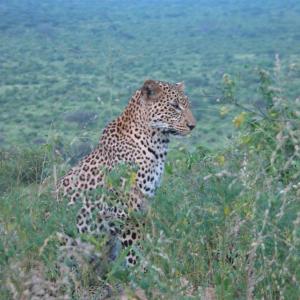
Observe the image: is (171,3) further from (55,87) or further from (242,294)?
(242,294)

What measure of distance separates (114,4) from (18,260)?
62.3 m

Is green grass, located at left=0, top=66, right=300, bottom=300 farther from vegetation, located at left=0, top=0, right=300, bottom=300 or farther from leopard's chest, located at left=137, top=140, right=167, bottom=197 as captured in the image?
leopard's chest, located at left=137, top=140, right=167, bottom=197

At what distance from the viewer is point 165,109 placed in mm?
6254

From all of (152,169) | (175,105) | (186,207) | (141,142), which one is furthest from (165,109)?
(186,207)

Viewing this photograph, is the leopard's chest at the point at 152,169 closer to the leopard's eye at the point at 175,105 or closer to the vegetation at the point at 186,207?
the vegetation at the point at 186,207

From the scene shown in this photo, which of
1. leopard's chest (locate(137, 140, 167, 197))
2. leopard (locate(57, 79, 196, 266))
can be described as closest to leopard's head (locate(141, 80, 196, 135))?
leopard (locate(57, 79, 196, 266))

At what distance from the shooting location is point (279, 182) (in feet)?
14.4

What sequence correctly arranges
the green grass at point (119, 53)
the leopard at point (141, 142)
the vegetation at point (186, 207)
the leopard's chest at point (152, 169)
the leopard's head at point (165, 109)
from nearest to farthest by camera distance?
the vegetation at point (186, 207) < the leopard at point (141, 142) < the leopard's chest at point (152, 169) < the leopard's head at point (165, 109) < the green grass at point (119, 53)

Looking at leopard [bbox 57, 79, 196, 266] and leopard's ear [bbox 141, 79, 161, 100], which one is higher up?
leopard's ear [bbox 141, 79, 161, 100]

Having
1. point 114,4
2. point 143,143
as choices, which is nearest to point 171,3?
point 114,4

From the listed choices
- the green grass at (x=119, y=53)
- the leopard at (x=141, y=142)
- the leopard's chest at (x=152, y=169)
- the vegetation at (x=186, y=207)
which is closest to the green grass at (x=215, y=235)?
the vegetation at (x=186, y=207)

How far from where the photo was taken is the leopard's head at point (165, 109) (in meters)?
6.21

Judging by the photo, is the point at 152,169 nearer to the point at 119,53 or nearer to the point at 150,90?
the point at 150,90

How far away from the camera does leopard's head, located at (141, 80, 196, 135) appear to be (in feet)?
20.4
